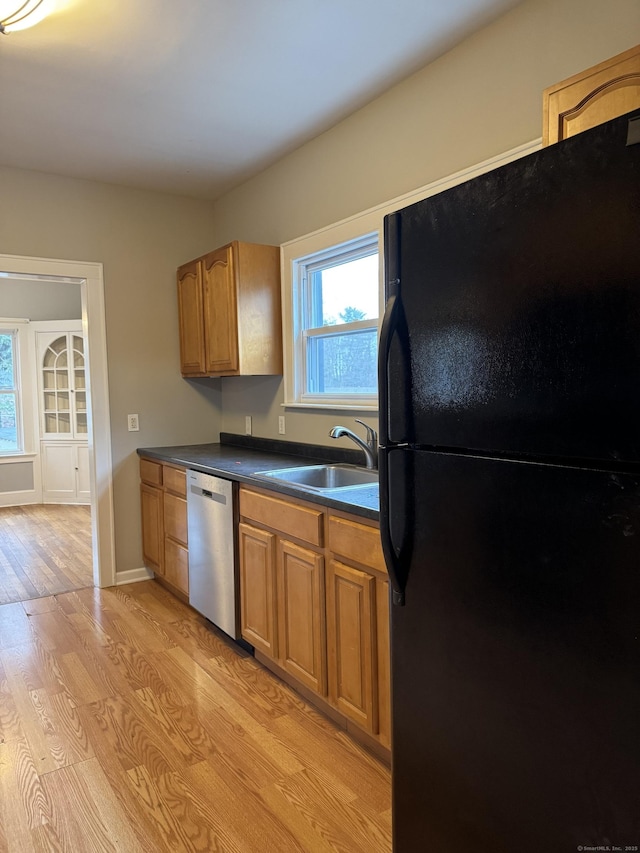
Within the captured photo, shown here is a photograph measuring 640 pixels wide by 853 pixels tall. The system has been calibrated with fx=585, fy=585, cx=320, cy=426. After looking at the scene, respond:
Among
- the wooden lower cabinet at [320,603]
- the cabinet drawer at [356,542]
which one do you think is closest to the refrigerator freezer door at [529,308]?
the cabinet drawer at [356,542]

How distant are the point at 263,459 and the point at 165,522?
0.82 meters

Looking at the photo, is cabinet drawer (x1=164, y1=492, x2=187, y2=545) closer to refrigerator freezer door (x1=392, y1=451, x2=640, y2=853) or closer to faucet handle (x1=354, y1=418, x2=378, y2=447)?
faucet handle (x1=354, y1=418, x2=378, y2=447)

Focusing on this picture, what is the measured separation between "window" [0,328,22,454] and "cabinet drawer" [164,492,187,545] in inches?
158

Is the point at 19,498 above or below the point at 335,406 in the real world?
below

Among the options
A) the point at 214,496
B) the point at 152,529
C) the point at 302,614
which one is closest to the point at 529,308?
the point at 302,614

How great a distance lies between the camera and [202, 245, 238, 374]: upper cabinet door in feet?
11.2

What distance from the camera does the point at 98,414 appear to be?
3879 mm

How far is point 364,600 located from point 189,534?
60.6 inches

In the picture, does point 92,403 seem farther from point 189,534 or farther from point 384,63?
point 384,63

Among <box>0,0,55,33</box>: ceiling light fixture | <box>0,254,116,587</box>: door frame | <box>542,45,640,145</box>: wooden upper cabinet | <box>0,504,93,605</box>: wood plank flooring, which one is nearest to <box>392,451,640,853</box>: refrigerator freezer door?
<box>542,45,640,145</box>: wooden upper cabinet

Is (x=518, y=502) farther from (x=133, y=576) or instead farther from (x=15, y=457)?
(x=15, y=457)

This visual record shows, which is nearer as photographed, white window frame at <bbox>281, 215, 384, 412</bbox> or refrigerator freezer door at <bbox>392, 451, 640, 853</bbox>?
refrigerator freezer door at <bbox>392, 451, 640, 853</bbox>

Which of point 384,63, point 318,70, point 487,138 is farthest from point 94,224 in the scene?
point 487,138

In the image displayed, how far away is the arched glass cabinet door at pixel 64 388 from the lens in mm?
6750
